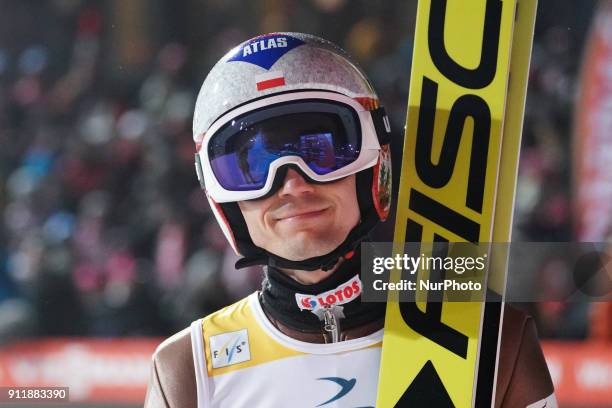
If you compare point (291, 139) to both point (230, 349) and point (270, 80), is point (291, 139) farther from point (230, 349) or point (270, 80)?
point (230, 349)

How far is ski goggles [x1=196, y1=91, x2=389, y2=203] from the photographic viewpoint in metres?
1.44

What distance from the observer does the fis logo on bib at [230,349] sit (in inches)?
60.9

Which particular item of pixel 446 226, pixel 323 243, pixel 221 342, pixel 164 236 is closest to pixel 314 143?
pixel 323 243

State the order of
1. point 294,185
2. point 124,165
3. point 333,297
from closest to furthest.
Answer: point 294,185
point 333,297
point 124,165

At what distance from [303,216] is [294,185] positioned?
54mm

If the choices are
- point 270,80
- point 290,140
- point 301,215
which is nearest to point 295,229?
point 301,215

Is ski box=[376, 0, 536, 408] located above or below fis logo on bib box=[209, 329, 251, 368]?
above

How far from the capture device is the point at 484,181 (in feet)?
4.90

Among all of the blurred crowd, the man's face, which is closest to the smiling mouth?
the man's face

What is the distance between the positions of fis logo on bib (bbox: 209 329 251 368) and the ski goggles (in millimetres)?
259

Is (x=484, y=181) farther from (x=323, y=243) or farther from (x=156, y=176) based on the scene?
(x=156, y=176)

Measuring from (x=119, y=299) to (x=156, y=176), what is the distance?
530 mm

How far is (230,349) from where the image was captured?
1.55 metres

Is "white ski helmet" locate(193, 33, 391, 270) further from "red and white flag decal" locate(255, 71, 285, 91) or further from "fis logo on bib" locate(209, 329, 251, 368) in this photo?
"fis logo on bib" locate(209, 329, 251, 368)
